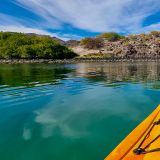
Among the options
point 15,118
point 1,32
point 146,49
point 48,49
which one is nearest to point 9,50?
point 48,49

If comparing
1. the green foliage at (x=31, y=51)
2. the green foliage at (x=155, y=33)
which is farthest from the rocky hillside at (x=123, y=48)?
the green foliage at (x=31, y=51)

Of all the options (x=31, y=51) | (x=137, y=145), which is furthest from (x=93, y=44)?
(x=137, y=145)

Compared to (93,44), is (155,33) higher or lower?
higher

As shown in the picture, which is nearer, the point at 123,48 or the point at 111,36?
the point at 123,48

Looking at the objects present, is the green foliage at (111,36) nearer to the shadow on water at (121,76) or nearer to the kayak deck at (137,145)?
the shadow on water at (121,76)

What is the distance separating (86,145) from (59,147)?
0.87 m

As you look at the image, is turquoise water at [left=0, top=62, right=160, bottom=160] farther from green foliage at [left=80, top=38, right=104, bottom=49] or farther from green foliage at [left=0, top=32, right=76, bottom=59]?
green foliage at [left=80, top=38, right=104, bottom=49]

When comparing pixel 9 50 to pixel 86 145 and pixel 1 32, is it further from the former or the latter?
pixel 86 145

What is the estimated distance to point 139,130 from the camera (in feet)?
23.7

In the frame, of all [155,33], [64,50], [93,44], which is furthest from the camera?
[155,33]

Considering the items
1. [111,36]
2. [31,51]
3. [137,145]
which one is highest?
[111,36]

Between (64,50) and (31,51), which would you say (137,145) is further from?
(64,50)

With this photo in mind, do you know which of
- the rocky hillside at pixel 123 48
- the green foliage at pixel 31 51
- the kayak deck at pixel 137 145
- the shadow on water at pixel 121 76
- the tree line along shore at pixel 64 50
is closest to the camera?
the kayak deck at pixel 137 145

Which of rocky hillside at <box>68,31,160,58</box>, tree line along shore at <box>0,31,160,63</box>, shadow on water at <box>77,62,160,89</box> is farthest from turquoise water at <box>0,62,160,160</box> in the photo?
rocky hillside at <box>68,31,160,58</box>
